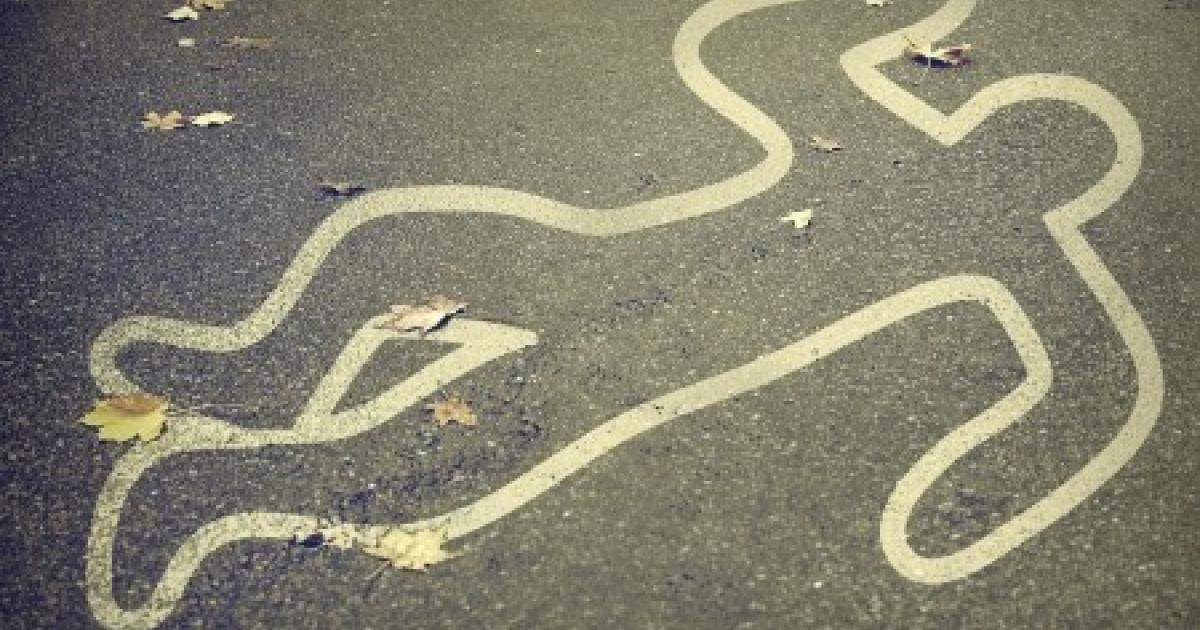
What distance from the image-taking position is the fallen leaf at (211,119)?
434cm

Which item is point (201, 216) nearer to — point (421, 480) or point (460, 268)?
point (460, 268)

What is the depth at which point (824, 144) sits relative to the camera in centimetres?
411

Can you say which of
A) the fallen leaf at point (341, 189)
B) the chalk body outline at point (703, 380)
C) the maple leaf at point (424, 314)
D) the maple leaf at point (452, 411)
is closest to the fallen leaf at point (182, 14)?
the fallen leaf at point (341, 189)

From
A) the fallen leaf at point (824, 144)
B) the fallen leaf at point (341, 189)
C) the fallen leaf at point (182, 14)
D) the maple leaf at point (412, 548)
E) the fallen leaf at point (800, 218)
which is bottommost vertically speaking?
the maple leaf at point (412, 548)

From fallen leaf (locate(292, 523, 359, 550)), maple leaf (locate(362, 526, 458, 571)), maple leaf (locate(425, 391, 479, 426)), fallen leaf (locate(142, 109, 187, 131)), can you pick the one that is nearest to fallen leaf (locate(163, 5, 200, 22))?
fallen leaf (locate(142, 109, 187, 131))

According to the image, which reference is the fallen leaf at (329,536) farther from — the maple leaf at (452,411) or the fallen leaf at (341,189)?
the fallen leaf at (341,189)

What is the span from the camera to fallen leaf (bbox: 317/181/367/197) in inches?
154

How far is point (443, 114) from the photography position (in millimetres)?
4336

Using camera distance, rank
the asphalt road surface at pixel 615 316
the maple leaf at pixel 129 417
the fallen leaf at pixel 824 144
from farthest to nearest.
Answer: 1. the fallen leaf at pixel 824 144
2. the maple leaf at pixel 129 417
3. the asphalt road surface at pixel 615 316

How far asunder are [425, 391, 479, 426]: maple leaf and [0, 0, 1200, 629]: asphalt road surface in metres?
0.04

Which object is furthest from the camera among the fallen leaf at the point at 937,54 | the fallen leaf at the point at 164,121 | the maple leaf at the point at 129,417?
the fallen leaf at the point at 937,54

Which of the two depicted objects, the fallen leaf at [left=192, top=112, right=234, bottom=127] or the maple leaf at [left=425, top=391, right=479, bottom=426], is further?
the fallen leaf at [left=192, top=112, right=234, bottom=127]

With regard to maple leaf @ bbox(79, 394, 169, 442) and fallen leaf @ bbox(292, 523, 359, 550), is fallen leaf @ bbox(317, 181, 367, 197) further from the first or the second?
fallen leaf @ bbox(292, 523, 359, 550)

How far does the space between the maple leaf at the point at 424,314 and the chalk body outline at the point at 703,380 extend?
0.15 feet
